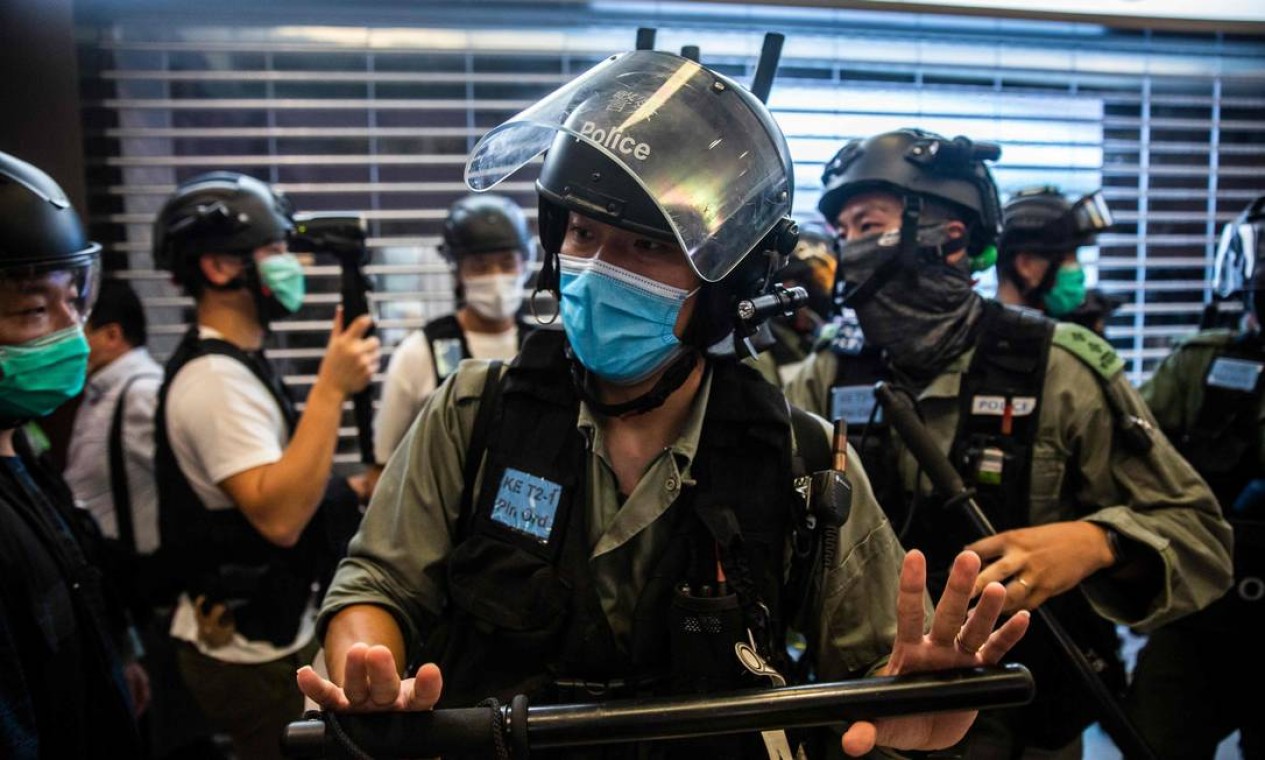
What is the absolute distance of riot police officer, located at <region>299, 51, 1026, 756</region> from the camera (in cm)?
136

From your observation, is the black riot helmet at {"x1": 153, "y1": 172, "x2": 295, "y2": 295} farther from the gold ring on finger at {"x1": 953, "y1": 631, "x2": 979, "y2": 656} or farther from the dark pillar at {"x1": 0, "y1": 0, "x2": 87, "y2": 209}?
the gold ring on finger at {"x1": 953, "y1": 631, "x2": 979, "y2": 656}

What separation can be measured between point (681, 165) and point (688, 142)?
0.17 feet

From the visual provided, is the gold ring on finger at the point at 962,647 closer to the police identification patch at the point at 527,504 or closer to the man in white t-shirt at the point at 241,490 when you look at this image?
the police identification patch at the point at 527,504

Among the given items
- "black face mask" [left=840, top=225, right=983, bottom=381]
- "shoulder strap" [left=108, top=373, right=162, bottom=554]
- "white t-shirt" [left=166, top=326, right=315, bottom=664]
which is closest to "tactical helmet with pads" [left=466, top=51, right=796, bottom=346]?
"black face mask" [left=840, top=225, right=983, bottom=381]

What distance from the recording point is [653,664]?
1.38m

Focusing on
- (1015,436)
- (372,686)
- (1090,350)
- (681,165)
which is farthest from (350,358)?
(1090,350)

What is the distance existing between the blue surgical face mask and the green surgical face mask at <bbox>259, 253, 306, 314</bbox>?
1.62 meters

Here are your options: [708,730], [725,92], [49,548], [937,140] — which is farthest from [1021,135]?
[49,548]

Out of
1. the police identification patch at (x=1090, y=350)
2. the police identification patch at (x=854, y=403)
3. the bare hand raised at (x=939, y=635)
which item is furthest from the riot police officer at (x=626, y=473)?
the police identification patch at (x=1090, y=350)

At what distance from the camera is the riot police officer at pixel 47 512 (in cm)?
165

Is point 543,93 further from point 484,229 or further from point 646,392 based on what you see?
point 646,392

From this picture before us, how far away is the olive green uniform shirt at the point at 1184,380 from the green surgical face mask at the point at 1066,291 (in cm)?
43

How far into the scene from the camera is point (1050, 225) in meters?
3.36

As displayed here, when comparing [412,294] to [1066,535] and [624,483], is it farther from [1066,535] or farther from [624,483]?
[1066,535]
